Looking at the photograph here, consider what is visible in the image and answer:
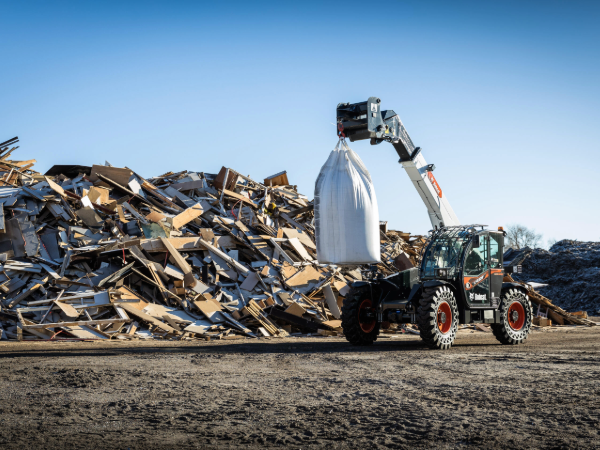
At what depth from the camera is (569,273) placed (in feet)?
89.2

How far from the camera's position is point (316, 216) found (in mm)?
10172

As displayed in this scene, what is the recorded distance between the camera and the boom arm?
33.9 feet

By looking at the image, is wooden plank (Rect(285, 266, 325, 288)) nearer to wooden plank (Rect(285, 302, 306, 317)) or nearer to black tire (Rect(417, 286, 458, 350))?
wooden plank (Rect(285, 302, 306, 317))

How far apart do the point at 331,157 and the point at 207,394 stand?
16.5ft

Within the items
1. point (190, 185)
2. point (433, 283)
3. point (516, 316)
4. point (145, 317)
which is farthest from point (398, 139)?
point (190, 185)

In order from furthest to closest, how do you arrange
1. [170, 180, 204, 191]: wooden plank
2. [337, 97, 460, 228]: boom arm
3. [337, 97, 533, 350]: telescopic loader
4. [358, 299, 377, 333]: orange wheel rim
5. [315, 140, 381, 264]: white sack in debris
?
[170, 180, 204, 191]: wooden plank < [358, 299, 377, 333]: orange wheel rim < [337, 97, 533, 350]: telescopic loader < [337, 97, 460, 228]: boom arm < [315, 140, 381, 264]: white sack in debris

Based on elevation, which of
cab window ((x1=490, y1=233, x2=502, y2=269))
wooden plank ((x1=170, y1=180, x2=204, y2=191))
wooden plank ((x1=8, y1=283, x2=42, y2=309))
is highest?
wooden plank ((x1=170, y1=180, x2=204, y2=191))

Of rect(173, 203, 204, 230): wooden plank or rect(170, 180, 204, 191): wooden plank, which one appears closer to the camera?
rect(173, 203, 204, 230): wooden plank

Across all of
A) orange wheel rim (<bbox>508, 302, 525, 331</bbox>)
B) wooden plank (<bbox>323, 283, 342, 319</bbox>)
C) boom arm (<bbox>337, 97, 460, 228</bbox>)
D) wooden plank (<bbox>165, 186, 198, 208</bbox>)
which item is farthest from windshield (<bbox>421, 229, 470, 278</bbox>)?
wooden plank (<bbox>165, 186, 198, 208</bbox>)

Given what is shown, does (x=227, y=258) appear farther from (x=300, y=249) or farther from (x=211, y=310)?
(x=300, y=249)

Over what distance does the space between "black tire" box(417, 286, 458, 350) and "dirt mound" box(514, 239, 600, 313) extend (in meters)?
14.7

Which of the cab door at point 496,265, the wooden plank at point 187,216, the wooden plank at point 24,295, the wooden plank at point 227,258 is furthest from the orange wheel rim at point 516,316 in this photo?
the wooden plank at point 24,295

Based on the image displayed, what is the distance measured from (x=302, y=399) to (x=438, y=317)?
17.3 feet

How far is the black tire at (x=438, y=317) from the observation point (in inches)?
409
